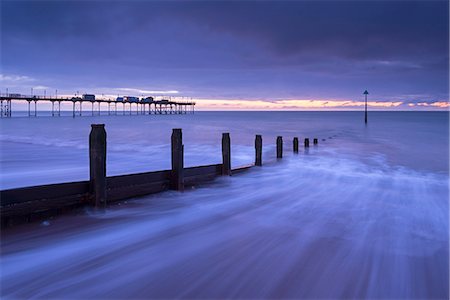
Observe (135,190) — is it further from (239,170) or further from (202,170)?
(239,170)

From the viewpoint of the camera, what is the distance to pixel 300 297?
11.3ft

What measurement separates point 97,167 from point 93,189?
13.8 inches

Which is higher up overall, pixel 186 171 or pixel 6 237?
pixel 186 171

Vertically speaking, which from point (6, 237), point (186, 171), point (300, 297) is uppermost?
point (186, 171)

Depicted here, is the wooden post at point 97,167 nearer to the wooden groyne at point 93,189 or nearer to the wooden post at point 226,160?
the wooden groyne at point 93,189

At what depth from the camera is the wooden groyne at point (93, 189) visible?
4.72m

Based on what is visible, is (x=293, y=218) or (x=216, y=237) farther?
(x=293, y=218)

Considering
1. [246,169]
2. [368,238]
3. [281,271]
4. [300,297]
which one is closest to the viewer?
[300,297]

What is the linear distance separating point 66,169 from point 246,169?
5904 millimetres

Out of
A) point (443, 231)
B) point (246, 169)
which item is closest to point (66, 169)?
point (246, 169)

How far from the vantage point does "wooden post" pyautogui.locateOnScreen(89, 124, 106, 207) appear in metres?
5.63

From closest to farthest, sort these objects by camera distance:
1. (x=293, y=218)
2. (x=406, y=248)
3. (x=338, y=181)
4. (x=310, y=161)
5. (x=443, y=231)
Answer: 1. (x=406, y=248)
2. (x=443, y=231)
3. (x=293, y=218)
4. (x=338, y=181)
5. (x=310, y=161)

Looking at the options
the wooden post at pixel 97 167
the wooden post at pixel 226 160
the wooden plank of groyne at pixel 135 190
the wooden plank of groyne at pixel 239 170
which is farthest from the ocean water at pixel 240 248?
the wooden plank of groyne at pixel 239 170

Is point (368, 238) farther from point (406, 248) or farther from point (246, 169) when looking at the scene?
point (246, 169)
